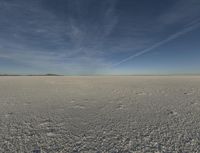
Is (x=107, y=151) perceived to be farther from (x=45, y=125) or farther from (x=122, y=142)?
(x=45, y=125)

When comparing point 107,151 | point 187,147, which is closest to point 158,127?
point 187,147

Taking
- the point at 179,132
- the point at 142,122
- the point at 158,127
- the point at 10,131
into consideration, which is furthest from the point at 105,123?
the point at 10,131

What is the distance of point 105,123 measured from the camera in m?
4.57

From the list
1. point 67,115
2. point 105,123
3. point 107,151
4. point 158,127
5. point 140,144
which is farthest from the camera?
point 67,115

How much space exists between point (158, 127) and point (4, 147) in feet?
11.9

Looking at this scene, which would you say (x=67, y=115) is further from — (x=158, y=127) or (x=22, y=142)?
(x=158, y=127)

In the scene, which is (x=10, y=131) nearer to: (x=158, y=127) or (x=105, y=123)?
(x=105, y=123)

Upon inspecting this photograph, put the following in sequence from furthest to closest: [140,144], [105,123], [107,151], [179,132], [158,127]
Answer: [105,123], [158,127], [179,132], [140,144], [107,151]

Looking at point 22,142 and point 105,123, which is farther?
point 105,123

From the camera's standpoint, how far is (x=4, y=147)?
10.3ft

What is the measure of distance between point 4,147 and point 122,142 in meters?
2.38

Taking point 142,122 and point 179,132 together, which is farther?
point 142,122

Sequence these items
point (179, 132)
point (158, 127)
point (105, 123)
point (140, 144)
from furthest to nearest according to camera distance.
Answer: point (105, 123)
point (158, 127)
point (179, 132)
point (140, 144)

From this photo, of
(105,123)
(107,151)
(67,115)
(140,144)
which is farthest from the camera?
(67,115)
